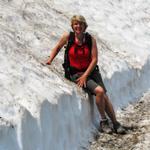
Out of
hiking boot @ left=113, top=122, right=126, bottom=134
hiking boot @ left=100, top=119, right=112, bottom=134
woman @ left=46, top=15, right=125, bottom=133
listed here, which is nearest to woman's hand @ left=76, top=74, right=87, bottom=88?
woman @ left=46, top=15, right=125, bottom=133

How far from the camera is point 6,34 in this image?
12070 mm

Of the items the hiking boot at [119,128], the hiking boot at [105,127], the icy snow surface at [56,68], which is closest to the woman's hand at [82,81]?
the icy snow surface at [56,68]

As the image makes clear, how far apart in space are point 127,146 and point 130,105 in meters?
2.87

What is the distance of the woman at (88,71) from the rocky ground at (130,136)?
0.74 feet

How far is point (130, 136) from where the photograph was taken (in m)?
10.7

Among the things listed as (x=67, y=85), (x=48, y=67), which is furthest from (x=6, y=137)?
(x=48, y=67)

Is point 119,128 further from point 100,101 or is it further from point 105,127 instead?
point 100,101

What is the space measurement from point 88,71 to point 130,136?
5.74 feet

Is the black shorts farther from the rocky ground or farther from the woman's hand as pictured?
the rocky ground

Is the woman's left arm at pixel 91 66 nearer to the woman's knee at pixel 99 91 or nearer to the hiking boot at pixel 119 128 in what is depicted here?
the woman's knee at pixel 99 91

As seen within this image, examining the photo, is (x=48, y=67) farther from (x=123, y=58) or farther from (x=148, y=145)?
(x=123, y=58)

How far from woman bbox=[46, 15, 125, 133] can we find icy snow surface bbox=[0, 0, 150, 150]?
1.06ft

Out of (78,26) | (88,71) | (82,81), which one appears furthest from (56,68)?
(78,26)

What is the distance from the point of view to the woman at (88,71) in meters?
10.6
